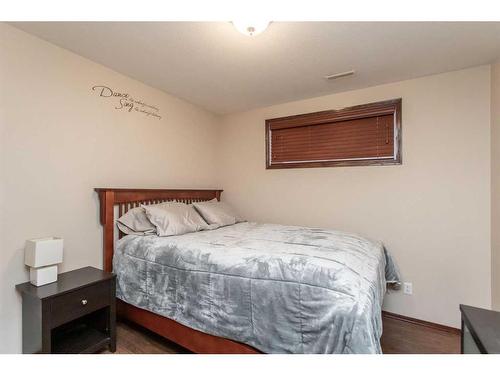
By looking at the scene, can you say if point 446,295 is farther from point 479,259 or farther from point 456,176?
point 456,176

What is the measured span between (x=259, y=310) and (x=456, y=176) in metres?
2.07

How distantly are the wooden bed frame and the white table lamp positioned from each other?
18.5 inches

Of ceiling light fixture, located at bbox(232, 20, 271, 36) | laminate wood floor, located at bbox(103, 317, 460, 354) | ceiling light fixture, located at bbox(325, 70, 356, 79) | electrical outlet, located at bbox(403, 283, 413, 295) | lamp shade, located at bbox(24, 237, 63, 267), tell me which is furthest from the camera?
electrical outlet, located at bbox(403, 283, 413, 295)

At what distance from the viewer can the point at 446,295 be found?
2.21 m

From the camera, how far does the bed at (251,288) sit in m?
1.19

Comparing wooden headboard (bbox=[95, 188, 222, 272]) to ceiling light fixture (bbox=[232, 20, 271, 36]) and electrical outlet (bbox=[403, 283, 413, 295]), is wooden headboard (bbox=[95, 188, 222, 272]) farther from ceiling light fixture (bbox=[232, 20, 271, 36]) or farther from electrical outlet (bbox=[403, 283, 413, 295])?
electrical outlet (bbox=[403, 283, 413, 295])

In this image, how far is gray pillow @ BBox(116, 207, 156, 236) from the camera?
2150 millimetres

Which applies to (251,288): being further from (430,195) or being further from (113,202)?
(430,195)

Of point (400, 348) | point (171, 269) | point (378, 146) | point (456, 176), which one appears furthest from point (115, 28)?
point (400, 348)

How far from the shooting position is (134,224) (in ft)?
7.11

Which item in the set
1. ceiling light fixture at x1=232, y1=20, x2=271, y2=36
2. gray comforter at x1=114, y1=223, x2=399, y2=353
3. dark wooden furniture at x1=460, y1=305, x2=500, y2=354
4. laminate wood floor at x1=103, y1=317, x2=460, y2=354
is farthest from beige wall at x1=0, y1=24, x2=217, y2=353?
dark wooden furniture at x1=460, y1=305, x2=500, y2=354

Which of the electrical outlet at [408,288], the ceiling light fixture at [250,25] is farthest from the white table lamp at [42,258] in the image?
the electrical outlet at [408,288]

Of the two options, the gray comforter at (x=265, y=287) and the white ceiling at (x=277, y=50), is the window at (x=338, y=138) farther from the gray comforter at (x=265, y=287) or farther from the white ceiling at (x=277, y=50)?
the gray comforter at (x=265, y=287)
